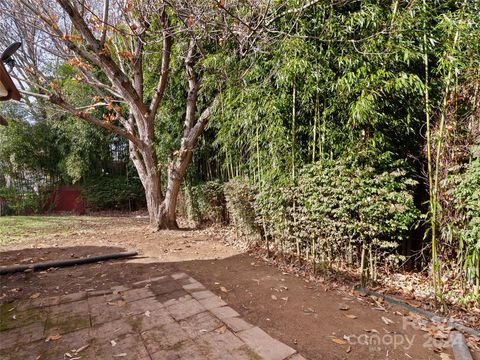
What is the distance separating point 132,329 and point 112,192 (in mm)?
8243

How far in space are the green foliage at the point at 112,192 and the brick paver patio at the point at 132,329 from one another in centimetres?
735

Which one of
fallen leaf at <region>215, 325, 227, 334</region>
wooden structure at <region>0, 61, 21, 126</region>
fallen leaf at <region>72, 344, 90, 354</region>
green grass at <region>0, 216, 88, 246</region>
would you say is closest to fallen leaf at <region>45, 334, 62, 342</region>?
fallen leaf at <region>72, 344, 90, 354</region>

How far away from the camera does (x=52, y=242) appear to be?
444 cm

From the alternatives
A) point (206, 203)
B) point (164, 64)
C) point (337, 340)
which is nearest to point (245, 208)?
point (206, 203)

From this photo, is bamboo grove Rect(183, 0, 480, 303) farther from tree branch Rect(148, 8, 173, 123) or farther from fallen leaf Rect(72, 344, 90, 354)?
fallen leaf Rect(72, 344, 90, 354)

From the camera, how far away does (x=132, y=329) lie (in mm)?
1850

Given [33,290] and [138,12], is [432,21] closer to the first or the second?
[138,12]

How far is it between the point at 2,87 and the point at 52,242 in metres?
2.72

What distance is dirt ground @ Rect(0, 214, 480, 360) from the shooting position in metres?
1.79

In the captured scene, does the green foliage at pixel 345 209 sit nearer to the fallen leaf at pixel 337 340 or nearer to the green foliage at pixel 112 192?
the fallen leaf at pixel 337 340

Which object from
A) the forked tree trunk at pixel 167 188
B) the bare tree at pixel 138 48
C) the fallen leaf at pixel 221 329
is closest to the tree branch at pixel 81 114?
the bare tree at pixel 138 48

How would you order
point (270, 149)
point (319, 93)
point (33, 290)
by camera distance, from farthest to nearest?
1. point (270, 149)
2. point (319, 93)
3. point (33, 290)

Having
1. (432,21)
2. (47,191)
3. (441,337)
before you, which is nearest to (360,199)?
(441,337)

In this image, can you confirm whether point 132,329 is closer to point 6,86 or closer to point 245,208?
point 245,208
